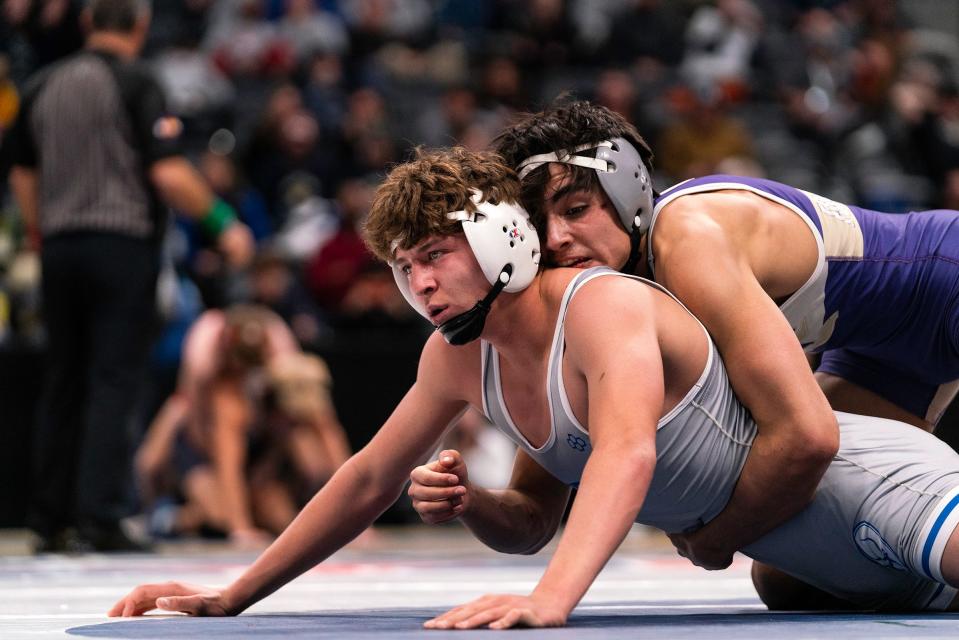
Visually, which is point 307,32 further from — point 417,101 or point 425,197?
point 425,197

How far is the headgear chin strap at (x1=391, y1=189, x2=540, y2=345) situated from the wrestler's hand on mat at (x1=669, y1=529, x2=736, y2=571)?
59 cm

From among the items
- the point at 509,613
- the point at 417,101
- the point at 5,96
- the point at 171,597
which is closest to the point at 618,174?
the point at 509,613

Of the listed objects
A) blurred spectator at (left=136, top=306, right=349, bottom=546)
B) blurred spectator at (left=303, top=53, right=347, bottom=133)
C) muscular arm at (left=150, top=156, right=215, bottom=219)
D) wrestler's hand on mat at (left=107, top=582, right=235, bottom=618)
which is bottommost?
blurred spectator at (left=136, top=306, right=349, bottom=546)

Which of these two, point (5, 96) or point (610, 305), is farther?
point (5, 96)

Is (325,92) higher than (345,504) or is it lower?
lower

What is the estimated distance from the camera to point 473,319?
2553mm

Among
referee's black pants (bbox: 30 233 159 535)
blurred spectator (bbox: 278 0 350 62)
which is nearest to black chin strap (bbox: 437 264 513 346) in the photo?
referee's black pants (bbox: 30 233 159 535)

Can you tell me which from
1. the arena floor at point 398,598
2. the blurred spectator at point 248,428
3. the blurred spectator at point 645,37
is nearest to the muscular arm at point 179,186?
the arena floor at point 398,598

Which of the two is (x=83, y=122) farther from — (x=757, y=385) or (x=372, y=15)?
(x=372, y=15)

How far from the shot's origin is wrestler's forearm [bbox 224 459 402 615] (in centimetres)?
279

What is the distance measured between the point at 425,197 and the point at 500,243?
15 centimetres

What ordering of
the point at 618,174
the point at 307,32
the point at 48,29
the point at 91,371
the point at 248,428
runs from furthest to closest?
the point at 307,32 < the point at 48,29 < the point at 248,428 < the point at 91,371 < the point at 618,174

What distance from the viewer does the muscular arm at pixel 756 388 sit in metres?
2.59

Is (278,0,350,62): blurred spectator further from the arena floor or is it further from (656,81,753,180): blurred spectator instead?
the arena floor
